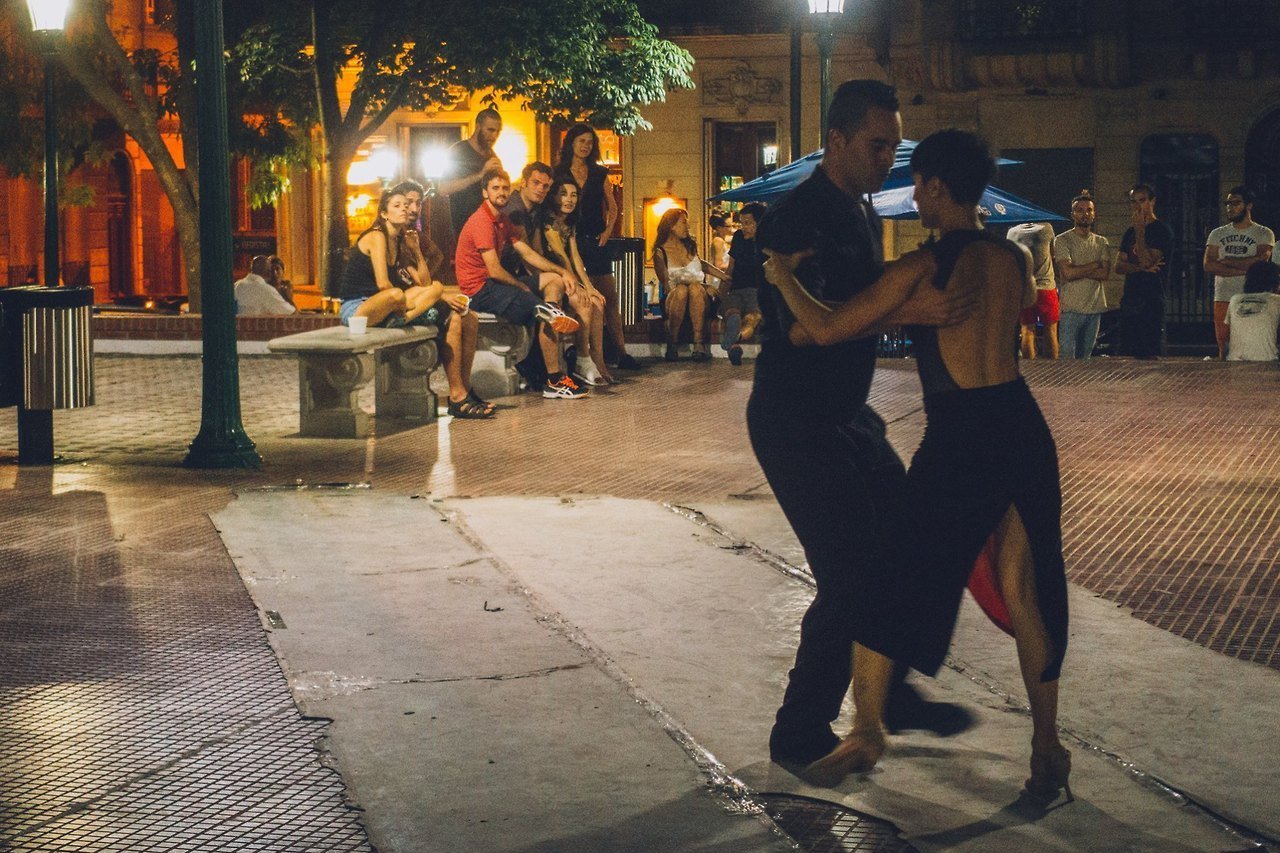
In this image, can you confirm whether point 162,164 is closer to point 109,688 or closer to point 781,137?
point 781,137

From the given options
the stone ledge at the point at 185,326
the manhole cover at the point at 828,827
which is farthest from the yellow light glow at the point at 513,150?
the manhole cover at the point at 828,827

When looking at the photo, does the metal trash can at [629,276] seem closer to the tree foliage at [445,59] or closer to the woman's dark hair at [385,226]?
the tree foliage at [445,59]

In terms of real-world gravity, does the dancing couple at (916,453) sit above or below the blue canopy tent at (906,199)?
below

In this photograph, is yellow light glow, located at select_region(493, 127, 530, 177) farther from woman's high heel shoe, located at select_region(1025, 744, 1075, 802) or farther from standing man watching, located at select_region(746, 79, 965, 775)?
woman's high heel shoe, located at select_region(1025, 744, 1075, 802)

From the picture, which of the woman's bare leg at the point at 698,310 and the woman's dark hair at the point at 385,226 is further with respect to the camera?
the woman's bare leg at the point at 698,310

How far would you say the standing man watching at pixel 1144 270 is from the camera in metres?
18.0

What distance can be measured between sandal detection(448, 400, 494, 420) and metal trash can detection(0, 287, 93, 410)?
9.99ft

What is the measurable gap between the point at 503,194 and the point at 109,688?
27.7ft

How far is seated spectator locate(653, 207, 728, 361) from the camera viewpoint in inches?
704

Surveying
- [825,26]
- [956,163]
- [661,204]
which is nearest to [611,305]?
[825,26]

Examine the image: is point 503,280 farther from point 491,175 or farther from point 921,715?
point 921,715

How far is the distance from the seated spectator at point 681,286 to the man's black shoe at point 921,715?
12.2m

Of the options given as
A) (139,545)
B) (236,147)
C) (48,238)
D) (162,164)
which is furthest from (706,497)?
(236,147)

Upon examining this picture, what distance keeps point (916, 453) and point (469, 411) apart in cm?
863
